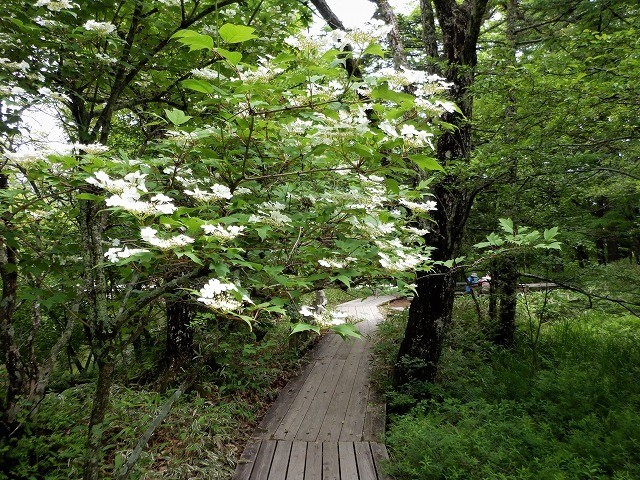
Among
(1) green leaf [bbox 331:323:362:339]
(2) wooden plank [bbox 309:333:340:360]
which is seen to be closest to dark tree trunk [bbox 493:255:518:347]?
(2) wooden plank [bbox 309:333:340:360]

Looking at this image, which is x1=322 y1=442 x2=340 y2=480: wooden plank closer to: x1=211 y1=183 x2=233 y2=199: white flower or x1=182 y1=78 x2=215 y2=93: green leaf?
→ x1=211 y1=183 x2=233 y2=199: white flower

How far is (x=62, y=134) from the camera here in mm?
3268

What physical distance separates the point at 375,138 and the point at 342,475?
113 inches

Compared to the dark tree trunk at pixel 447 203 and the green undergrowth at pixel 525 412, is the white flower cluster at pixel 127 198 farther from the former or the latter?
the dark tree trunk at pixel 447 203

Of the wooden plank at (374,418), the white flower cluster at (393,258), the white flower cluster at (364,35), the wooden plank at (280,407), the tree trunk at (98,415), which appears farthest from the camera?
the wooden plank at (280,407)

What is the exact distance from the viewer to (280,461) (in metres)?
3.36

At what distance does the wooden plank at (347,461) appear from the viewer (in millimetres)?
3145

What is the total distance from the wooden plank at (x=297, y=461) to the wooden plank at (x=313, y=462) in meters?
0.04

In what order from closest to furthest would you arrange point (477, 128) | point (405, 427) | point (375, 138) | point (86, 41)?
point (375, 138) < point (86, 41) < point (405, 427) < point (477, 128)

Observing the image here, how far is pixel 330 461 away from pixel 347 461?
0.15 metres

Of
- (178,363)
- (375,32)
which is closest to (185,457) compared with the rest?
(178,363)

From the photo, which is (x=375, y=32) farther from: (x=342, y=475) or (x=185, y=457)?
(x=185, y=457)

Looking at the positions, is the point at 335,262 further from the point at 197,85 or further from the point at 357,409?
the point at 357,409

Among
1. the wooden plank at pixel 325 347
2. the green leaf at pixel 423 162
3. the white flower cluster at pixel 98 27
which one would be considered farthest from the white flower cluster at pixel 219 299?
the wooden plank at pixel 325 347
